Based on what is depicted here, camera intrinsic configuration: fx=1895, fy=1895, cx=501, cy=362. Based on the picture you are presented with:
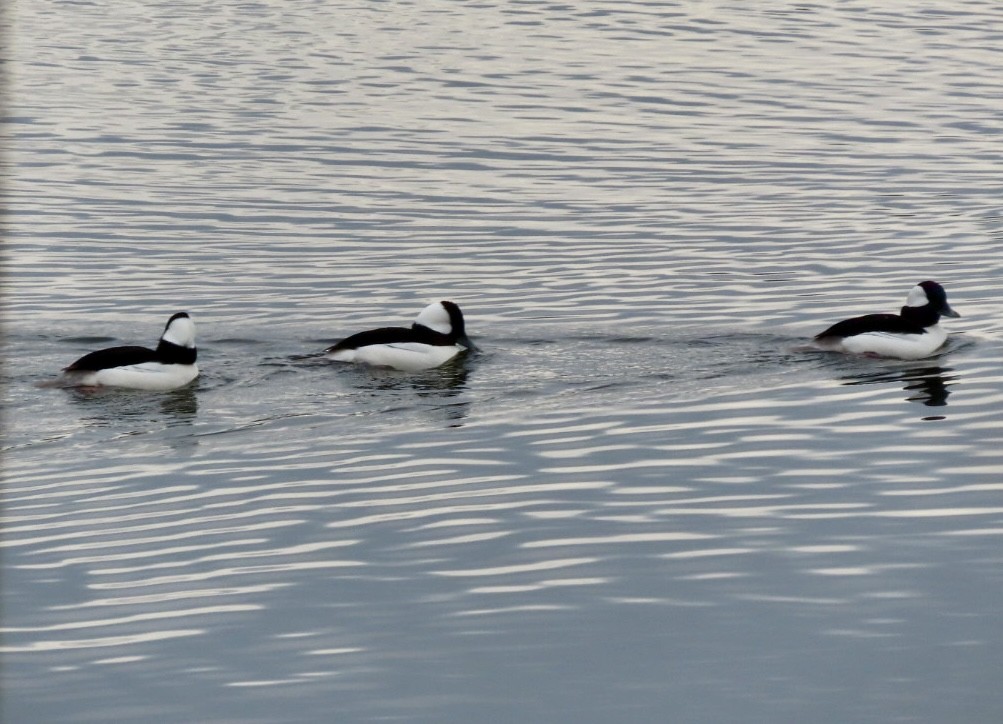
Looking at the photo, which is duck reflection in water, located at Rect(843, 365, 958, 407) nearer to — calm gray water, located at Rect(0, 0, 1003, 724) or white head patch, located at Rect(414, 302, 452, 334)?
calm gray water, located at Rect(0, 0, 1003, 724)

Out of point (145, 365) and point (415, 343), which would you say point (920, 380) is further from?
point (145, 365)

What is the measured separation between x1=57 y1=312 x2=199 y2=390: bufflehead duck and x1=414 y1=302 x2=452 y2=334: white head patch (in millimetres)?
2252

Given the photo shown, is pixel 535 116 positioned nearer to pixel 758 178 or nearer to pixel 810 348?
pixel 758 178

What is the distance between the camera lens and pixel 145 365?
1605cm

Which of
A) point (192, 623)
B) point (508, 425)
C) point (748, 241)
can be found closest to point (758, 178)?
point (748, 241)

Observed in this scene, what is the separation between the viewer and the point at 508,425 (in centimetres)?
1472

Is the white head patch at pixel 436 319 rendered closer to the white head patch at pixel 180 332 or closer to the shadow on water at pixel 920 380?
the white head patch at pixel 180 332

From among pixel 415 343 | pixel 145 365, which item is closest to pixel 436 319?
pixel 415 343

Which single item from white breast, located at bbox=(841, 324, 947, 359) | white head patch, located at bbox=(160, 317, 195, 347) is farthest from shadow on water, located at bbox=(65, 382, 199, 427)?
white breast, located at bbox=(841, 324, 947, 359)

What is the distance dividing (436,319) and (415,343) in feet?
1.43

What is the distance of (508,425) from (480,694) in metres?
5.60

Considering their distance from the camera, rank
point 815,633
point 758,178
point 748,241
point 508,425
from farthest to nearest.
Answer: point 758,178, point 748,241, point 508,425, point 815,633

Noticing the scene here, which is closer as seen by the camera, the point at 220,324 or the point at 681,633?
the point at 681,633

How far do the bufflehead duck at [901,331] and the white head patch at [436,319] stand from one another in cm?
335
